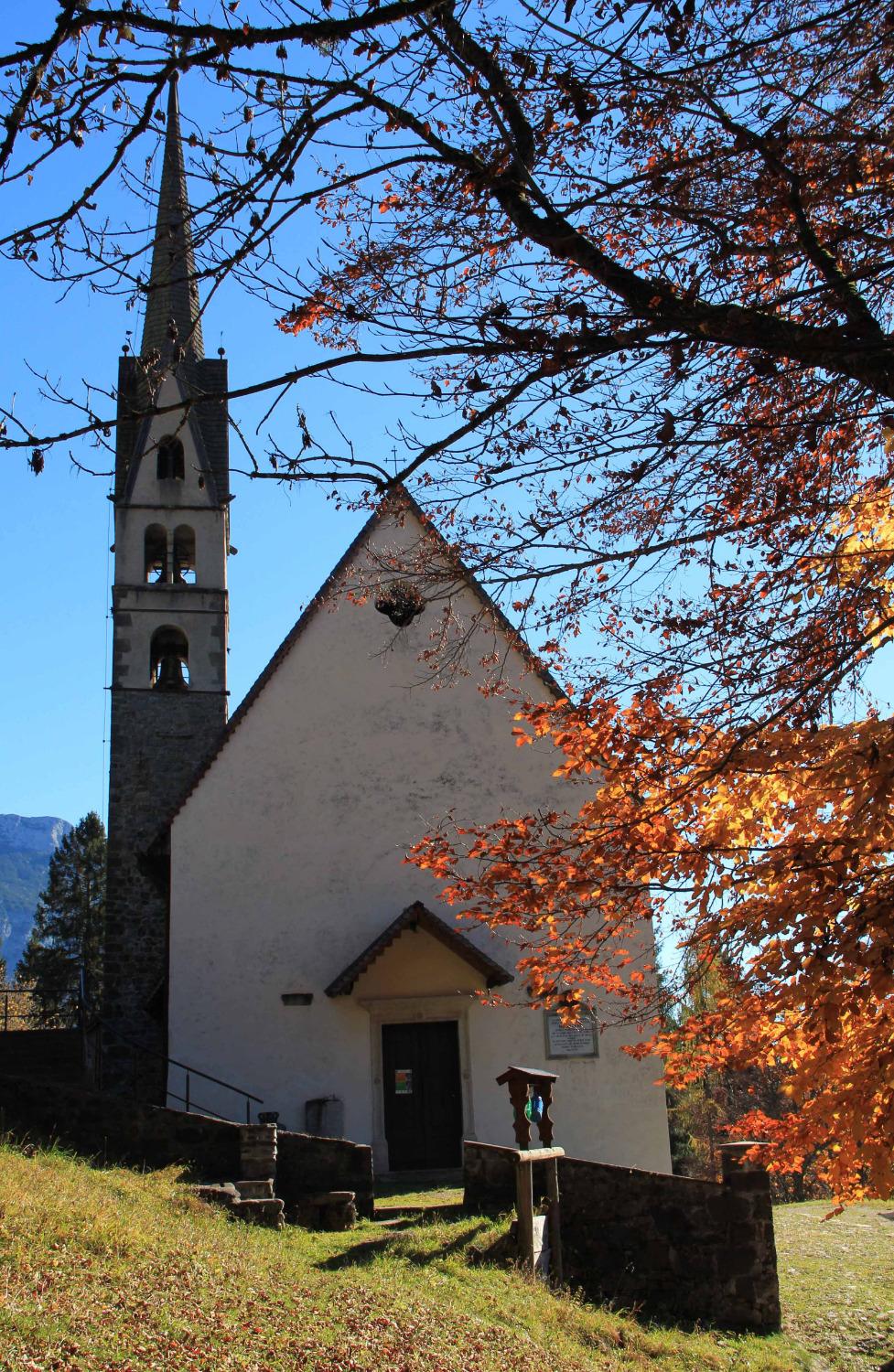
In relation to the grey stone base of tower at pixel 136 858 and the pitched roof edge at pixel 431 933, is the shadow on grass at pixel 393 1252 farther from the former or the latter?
the grey stone base of tower at pixel 136 858

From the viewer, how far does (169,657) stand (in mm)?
28703

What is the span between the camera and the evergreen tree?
50.8m

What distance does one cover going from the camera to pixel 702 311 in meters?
6.01

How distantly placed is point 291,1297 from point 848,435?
648 cm

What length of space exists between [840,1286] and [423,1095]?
21.4 ft

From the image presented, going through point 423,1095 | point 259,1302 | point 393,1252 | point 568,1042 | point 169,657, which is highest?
point 169,657

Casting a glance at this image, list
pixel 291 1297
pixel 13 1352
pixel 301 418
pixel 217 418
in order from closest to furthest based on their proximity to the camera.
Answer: pixel 301 418 < pixel 13 1352 < pixel 291 1297 < pixel 217 418

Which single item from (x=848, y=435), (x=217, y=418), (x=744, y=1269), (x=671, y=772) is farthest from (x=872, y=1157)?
(x=217, y=418)

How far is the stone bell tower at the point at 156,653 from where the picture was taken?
24938 millimetres

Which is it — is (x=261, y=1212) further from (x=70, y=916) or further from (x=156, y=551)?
(x=70, y=916)

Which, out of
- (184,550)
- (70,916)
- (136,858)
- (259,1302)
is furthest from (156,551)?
(70,916)

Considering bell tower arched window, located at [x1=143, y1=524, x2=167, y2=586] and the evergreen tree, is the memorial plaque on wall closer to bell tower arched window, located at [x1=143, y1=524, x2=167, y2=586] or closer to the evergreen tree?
bell tower arched window, located at [x1=143, y1=524, x2=167, y2=586]

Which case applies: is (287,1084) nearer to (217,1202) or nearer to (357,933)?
(357,933)

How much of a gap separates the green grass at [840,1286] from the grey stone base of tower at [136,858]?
10.9 m
